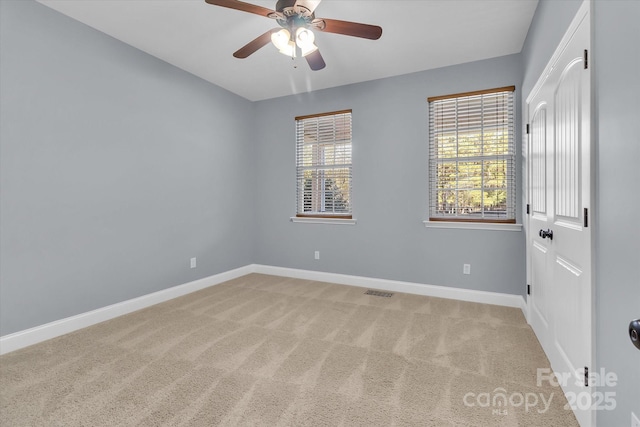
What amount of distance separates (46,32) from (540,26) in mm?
4049

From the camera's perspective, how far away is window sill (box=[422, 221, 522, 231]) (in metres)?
3.17

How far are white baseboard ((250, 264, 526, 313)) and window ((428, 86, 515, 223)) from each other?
2.78ft

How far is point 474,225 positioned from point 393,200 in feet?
3.22

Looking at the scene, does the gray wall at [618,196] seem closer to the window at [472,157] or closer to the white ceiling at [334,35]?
the white ceiling at [334,35]

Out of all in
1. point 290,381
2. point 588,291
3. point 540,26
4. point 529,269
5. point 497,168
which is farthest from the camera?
point 497,168

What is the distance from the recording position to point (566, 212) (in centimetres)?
172

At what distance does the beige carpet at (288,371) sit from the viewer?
5.21 ft

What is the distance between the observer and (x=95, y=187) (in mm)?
2797

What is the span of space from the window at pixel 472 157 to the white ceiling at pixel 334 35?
51 centimetres

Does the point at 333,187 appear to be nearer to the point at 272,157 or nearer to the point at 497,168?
the point at 272,157

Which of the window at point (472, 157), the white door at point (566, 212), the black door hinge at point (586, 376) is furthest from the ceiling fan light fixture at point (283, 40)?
the black door hinge at point (586, 376)

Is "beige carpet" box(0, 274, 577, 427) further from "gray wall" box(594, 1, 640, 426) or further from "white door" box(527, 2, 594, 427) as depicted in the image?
"gray wall" box(594, 1, 640, 426)

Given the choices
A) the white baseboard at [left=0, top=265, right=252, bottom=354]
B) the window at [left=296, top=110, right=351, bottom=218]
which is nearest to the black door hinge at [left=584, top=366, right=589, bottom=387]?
the window at [left=296, top=110, right=351, bottom=218]

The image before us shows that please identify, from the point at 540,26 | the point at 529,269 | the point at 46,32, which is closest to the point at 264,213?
the point at 46,32
